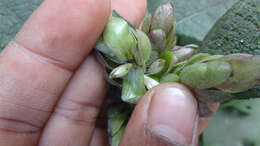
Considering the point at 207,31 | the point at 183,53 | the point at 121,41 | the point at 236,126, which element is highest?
the point at 121,41

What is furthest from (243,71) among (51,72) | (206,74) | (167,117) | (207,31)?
(207,31)

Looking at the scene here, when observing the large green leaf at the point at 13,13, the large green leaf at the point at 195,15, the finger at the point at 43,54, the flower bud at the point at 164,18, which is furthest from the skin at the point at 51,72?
the large green leaf at the point at 195,15

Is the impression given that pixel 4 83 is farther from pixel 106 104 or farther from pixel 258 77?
pixel 258 77

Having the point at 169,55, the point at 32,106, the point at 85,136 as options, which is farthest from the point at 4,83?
the point at 169,55

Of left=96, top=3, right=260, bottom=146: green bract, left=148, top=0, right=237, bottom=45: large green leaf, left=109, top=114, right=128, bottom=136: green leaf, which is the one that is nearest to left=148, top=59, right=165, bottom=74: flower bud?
left=96, top=3, right=260, bottom=146: green bract

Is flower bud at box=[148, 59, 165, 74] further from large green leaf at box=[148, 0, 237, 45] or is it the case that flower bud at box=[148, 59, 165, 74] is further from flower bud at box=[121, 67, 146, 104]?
large green leaf at box=[148, 0, 237, 45]

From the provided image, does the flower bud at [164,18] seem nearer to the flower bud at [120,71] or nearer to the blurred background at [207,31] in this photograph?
the flower bud at [120,71]

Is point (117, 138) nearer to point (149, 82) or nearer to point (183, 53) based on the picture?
point (149, 82)
